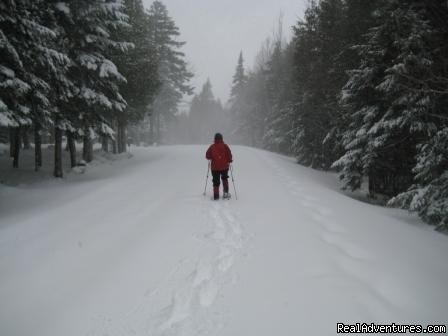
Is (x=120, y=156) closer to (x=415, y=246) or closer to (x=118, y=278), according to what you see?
(x=118, y=278)

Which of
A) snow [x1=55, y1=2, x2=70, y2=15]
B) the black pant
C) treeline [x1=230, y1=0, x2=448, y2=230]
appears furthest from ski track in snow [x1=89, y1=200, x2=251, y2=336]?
snow [x1=55, y1=2, x2=70, y2=15]

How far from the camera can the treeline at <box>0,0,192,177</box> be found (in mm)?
10141

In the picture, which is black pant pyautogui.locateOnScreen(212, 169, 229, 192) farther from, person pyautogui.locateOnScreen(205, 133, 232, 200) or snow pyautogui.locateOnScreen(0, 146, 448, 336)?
snow pyautogui.locateOnScreen(0, 146, 448, 336)

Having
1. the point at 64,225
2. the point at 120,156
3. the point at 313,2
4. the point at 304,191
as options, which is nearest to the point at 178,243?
the point at 64,225

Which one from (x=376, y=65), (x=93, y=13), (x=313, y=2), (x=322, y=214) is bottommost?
(x=322, y=214)

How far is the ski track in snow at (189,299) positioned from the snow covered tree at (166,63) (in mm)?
29638

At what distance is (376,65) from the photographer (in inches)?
501

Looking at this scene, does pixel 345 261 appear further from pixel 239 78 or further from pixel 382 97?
pixel 239 78

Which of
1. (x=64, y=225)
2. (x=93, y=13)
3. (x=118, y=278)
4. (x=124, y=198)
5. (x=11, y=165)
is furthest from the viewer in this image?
(x=11, y=165)

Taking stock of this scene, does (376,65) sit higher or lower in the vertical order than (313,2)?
lower

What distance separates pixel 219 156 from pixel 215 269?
573cm

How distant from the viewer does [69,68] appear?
14914 mm

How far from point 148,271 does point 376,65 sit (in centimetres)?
1252

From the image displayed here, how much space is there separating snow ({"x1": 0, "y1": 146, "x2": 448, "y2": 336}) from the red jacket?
1.38 meters
